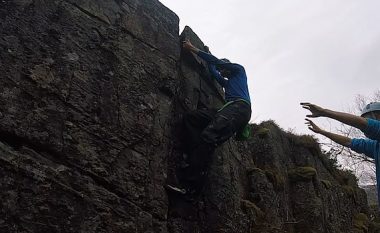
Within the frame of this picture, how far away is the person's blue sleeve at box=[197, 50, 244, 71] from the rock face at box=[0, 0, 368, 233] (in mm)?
533

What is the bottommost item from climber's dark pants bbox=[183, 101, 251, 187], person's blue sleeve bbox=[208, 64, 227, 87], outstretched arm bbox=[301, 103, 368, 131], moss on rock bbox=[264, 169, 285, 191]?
outstretched arm bbox=[301, 103, 368, 131]

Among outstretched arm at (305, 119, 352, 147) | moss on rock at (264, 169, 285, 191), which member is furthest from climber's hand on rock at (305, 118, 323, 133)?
moss on rock at (264, 169, 285, 191)

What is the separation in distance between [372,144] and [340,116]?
672 millimetres

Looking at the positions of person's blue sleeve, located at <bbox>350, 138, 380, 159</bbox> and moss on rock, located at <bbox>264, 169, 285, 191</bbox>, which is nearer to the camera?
person's blue sleeve, located at <bbox>350, 138, 380, 159</bbox>

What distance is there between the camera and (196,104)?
9.17 metres

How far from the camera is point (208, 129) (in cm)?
775

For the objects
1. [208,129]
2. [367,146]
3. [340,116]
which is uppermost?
[208,129]

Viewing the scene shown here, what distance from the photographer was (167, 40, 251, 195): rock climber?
767 cm

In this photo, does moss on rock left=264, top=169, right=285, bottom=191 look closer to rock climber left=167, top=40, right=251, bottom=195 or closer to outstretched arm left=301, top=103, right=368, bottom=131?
rock climber left=167, top=40, right=251, bottom=195

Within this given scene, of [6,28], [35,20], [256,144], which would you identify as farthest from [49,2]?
[256,144]

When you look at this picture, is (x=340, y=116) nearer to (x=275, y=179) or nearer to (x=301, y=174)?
(x=275, y=179)

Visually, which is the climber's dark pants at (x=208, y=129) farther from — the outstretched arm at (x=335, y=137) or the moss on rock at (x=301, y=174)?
the moss on rock at (x=301, y=174)

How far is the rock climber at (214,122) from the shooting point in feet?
25.2

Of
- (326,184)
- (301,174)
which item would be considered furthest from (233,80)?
(326,184)
